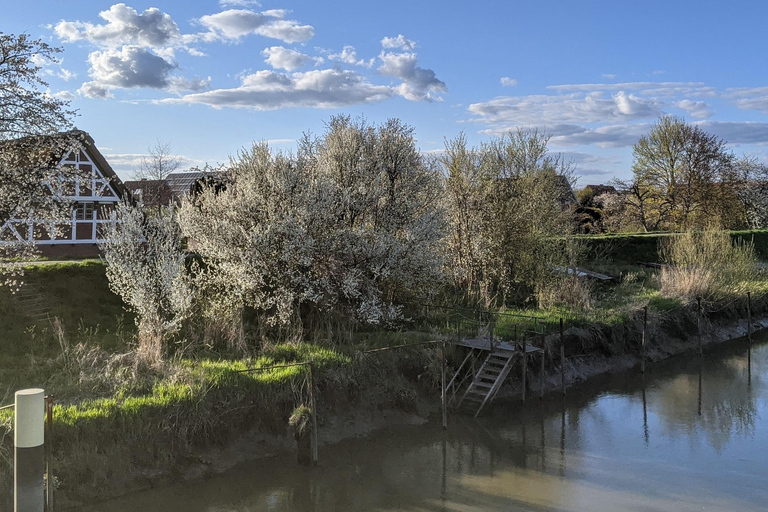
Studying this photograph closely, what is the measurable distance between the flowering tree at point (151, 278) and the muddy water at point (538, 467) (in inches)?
174

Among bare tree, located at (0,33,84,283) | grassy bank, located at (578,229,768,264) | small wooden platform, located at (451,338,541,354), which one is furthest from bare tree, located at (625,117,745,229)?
bare tree, located at (0,33,84,283)

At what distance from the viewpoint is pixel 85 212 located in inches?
1145

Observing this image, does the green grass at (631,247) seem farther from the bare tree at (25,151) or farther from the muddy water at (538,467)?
the bare tree at (25,151)

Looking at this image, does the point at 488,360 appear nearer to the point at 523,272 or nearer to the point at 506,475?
the point at 506,475

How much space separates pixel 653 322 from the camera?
21.9 metres

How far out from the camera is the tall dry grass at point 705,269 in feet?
80.8

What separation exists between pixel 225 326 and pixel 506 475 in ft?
24.9

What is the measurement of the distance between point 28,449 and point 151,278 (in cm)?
1095

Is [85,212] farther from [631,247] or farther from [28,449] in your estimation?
[631,247]

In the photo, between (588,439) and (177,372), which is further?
(588,439)

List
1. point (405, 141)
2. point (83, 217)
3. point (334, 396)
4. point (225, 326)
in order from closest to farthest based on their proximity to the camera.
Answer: point (334, 396)
point (225, 326)
point (405, 141)
point (83, 217)

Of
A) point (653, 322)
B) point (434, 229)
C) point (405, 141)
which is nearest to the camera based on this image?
point (434, 229)

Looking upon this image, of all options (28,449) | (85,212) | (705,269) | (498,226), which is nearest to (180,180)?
(85,212)

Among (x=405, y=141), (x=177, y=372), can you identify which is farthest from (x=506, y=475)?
(x=405, y=141)
